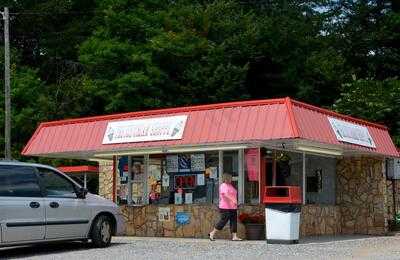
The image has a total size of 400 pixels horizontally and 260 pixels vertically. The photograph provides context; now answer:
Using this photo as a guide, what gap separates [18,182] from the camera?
47.9ft

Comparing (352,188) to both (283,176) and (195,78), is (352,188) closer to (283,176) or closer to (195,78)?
(283,176)

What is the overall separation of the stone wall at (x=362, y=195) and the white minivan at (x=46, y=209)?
29.1 feet

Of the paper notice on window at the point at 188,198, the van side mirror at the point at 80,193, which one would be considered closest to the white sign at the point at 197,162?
the paper notice on window at the point at 188,198

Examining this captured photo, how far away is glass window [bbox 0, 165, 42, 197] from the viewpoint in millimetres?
14289

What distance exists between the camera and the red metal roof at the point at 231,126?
17312 millimetres

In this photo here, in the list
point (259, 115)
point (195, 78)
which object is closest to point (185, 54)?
point (195, 78)

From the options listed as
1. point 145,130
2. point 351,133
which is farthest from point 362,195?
point 145,130

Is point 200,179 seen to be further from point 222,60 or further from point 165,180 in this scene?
point 222,60

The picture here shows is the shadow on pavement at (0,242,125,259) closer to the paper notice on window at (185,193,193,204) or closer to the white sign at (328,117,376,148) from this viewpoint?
the paper notice on window at (185,193,193,204)

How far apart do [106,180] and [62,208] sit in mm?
9348

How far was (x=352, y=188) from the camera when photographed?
2253cm

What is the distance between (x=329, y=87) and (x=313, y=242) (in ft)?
74.7

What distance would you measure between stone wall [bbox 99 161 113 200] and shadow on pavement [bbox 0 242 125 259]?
7.08 m

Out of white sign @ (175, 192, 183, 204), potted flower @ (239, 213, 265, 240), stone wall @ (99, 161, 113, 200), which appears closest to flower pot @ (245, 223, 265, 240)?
potted flower @ (239, 213, 265, 240)
